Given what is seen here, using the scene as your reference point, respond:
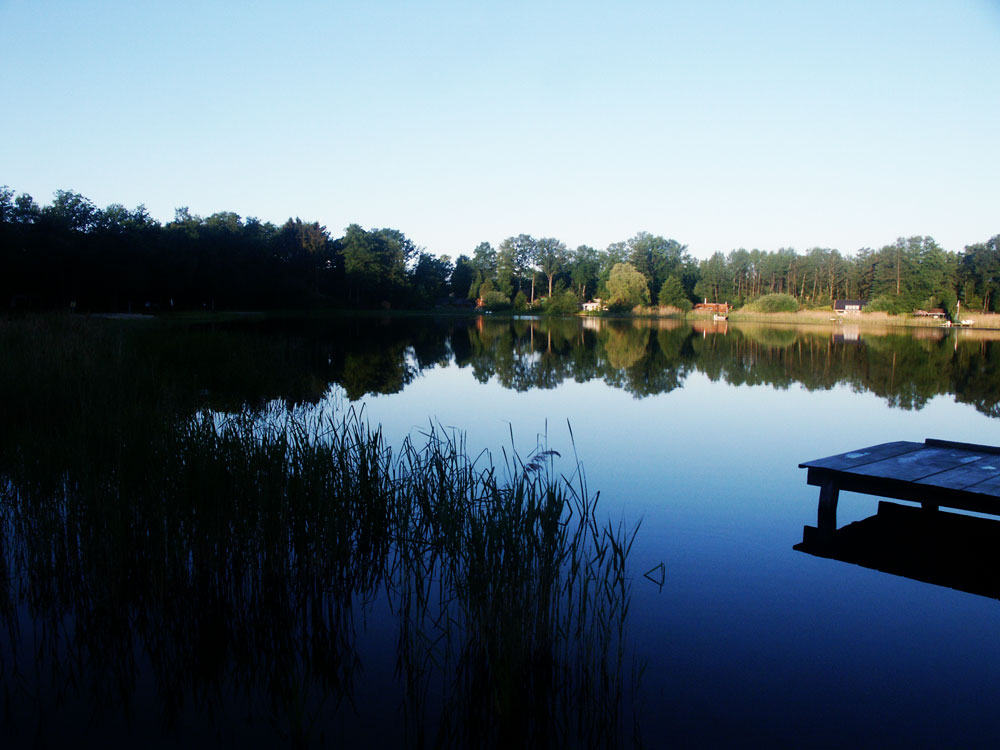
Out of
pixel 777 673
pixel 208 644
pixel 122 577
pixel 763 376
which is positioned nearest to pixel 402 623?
pixel 208 644

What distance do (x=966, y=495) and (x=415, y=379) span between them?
12591mm

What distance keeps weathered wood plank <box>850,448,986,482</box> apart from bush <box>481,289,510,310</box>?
74.5 meters

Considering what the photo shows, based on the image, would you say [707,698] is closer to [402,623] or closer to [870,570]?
[402,623]

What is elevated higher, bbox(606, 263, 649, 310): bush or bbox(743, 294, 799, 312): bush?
bbox(606, 263, 649, 310): bush

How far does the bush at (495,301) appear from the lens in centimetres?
8012

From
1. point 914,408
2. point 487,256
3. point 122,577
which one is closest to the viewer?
point 122,577

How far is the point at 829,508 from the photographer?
18.3ft

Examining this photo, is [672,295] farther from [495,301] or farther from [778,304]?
[495,301]

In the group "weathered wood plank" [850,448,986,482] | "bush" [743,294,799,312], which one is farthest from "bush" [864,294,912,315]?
"weathered wood plank" [850,448,986,482]

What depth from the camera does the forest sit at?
3603 cm

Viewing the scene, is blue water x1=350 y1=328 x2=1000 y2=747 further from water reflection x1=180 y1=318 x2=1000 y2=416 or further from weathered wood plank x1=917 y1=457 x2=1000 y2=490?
water reflection x1=180 y1=318 x2=1000 y2=416

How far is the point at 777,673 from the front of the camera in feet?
11.4

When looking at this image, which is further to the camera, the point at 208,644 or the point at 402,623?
the point at 402,623

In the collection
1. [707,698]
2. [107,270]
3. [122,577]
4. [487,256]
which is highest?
[487,256]
